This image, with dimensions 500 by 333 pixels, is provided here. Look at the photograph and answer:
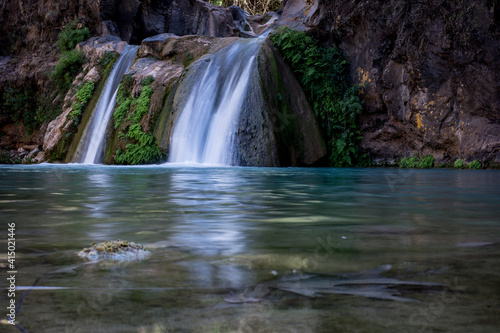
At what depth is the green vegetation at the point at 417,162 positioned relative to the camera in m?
15.1

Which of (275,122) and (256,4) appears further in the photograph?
(256,4)

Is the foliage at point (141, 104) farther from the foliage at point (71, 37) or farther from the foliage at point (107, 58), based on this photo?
the foliage at point (71, 37)

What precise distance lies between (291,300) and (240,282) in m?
0.28

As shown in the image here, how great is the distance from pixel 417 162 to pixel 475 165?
1.87m

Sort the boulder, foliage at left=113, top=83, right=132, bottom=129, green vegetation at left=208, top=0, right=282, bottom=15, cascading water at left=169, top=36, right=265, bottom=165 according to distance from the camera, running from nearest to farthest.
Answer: cascading water at left=169, top=36, right=265, bottom=165 → foliage at left=113, top=83, right=132, bottom=129 → the boulder → green vegetation at left=208, top=0, right=282, bottom=15

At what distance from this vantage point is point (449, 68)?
14625mm

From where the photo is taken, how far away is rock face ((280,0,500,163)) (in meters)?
14.0

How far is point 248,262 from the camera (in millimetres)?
2146

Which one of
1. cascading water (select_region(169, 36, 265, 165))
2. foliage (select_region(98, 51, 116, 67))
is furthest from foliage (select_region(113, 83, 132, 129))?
foliage (select_region(98, 51, 116, 67))

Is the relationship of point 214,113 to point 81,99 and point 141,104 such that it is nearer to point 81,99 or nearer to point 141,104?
point 141,104

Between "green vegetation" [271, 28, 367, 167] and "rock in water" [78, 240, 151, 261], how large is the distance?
46.2 ft

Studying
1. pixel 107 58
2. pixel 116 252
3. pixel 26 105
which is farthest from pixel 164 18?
pixel 116 252

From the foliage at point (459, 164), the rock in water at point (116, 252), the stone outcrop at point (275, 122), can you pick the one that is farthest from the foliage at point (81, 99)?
the rock in water at point (116, 252)

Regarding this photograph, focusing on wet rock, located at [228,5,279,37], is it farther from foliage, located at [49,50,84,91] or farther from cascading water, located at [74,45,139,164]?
cascading water, located at [74,45,139,164]
